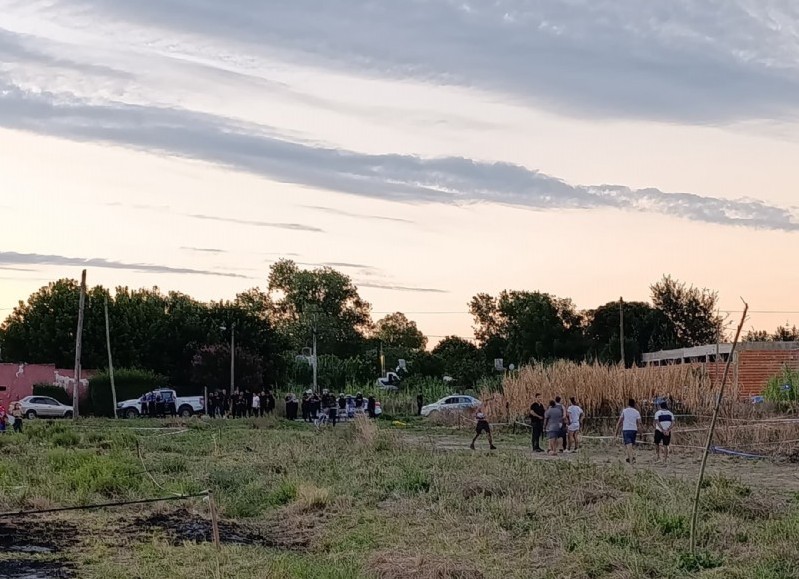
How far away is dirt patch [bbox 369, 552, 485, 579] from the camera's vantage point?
12.1 m

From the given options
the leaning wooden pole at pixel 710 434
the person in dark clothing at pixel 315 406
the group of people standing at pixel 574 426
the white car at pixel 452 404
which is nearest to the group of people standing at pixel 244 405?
the person in dark clothing at pixel 315 406

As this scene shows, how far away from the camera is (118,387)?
59875mm

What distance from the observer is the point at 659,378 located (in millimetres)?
35250

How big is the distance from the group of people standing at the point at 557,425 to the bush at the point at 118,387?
113ft

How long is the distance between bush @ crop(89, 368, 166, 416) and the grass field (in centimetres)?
3434

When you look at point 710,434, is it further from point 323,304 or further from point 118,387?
point 323,304

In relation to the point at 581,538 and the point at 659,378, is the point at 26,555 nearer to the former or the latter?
the point at 581,538

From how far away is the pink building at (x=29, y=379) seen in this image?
60.7 m

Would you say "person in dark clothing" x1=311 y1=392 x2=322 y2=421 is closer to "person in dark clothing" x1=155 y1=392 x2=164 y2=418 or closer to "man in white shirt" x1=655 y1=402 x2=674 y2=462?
"person in dark clothing" x1=155 y1=392 x2=164 y2=418

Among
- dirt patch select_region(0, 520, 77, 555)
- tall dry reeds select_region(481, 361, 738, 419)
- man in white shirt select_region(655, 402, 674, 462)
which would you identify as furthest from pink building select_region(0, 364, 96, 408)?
dirt patch select_region(0, 520, 77, 555)

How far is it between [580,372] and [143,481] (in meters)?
18.4

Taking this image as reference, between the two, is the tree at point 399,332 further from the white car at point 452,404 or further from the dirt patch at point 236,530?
the dirt patch at point 236,530

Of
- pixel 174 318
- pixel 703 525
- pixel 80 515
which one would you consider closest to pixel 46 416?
pixel 174 318

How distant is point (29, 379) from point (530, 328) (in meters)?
39.8
